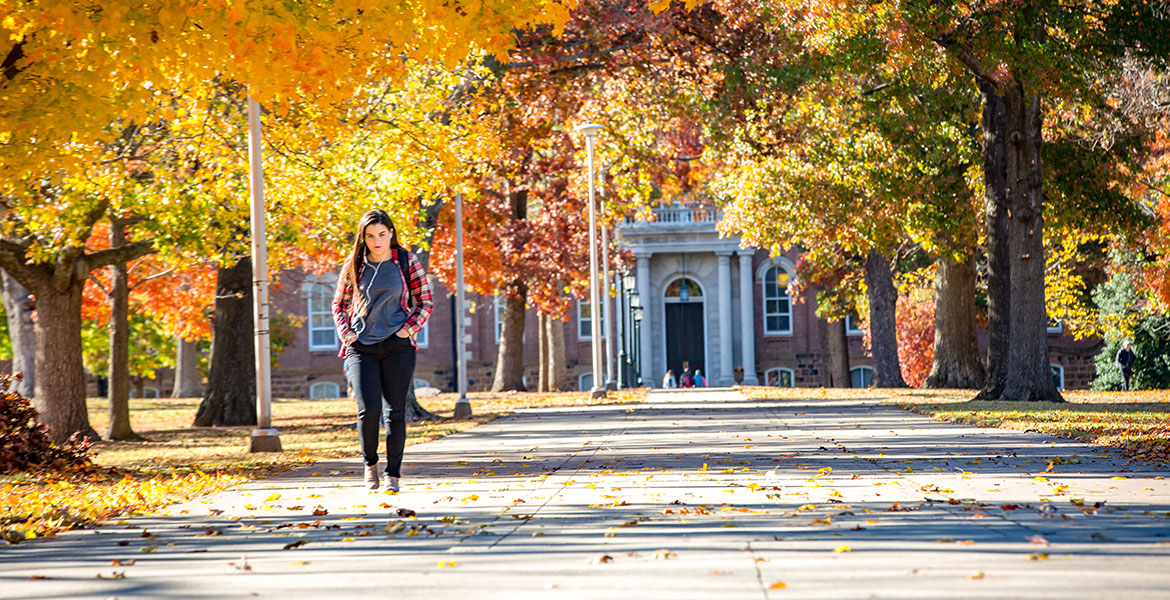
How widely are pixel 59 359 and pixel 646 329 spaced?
36492mm

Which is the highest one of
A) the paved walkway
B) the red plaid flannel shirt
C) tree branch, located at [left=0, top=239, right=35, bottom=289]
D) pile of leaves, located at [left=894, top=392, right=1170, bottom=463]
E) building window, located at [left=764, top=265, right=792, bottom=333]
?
building window, located at [left=764, top=265, right=792, bottom=333]

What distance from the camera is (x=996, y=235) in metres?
21.0

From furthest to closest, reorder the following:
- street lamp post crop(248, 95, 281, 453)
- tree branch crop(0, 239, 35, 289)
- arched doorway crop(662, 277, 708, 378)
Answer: arched doorway crop(662, 277, 708, 378), tree branch crop(0, 239, 35, 289), street lamp post crop(248, 95, 281, 453)

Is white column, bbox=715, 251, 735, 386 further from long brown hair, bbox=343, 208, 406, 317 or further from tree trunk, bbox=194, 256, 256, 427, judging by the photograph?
long brown hair, bbox=343, 208, 406, 317

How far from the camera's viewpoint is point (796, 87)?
770 inches

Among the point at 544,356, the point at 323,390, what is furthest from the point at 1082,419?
the point at 323,390

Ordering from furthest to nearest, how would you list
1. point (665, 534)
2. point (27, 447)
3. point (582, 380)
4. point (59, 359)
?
point (582, 380) → point (59, 359) → point (27, 447) → point (665, 534)

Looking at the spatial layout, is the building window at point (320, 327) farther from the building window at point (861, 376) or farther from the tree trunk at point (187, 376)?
the building window at point (861, 376)

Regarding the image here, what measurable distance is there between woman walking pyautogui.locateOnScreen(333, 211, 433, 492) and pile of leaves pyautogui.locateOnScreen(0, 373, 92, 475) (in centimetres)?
427

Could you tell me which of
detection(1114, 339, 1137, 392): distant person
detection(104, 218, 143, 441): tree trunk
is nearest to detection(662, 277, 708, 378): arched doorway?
detection(1114, 339, 1137, 392): distant person

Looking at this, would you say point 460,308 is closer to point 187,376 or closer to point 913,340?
point 187,376

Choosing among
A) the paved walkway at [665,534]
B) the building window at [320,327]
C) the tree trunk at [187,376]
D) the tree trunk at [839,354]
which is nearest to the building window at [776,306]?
the tree trunk at [839,354]

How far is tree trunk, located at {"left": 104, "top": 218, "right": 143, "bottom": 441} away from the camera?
61.2 ft

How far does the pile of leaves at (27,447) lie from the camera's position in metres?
11.7
